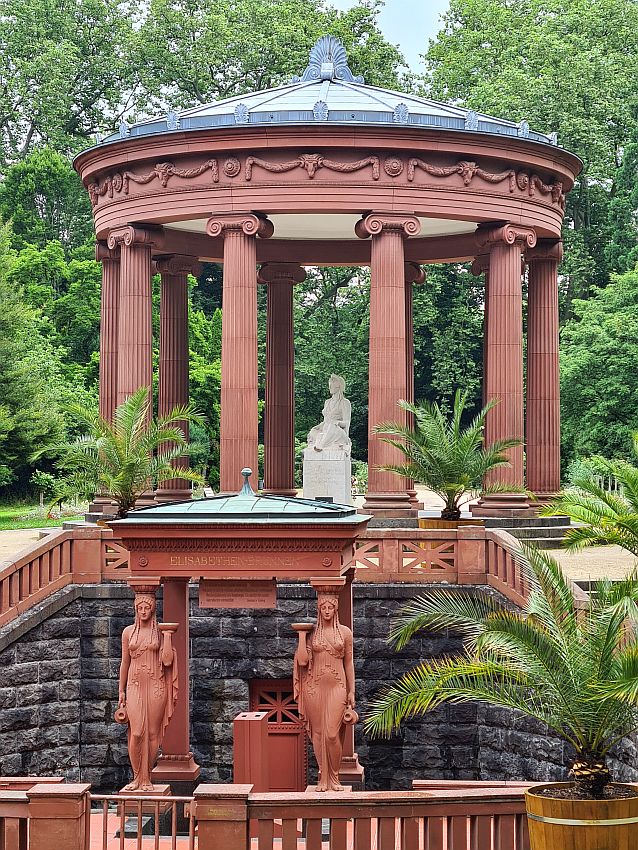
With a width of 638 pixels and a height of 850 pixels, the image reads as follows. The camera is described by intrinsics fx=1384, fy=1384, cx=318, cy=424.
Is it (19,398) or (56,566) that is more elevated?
(19,398)

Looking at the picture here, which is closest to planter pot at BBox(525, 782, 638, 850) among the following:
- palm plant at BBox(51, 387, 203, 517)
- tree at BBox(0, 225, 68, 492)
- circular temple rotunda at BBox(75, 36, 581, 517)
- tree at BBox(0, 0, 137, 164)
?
palm plant at BBox(51, 387, 203, 517)

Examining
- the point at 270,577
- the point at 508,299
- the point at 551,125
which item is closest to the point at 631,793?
the point at 270,577

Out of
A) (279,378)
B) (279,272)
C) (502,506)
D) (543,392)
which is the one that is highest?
(279,272)

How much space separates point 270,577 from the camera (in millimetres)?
18844

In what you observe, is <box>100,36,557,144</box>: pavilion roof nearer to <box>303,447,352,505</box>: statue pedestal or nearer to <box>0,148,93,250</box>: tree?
<box>303,447,352,505</box>: statue pedestal

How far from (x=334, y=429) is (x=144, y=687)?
1556 centimetres

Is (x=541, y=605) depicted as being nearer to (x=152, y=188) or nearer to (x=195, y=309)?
(x=152, y=188)

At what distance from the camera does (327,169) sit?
102 feet

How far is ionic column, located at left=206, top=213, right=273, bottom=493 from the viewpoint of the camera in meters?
31.0

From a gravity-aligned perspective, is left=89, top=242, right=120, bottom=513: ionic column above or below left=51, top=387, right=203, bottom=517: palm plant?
above

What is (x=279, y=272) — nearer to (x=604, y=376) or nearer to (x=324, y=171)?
(x=324, y=171)

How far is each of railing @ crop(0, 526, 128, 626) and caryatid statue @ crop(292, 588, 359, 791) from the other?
8128 mm

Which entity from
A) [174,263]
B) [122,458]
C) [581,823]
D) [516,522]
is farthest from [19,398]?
→ [581,823]

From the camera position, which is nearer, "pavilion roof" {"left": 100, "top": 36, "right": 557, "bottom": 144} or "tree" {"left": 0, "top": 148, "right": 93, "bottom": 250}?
"pavilion roof" {"left": 100, "top": 36, "right": 557, "bottom": 144}
